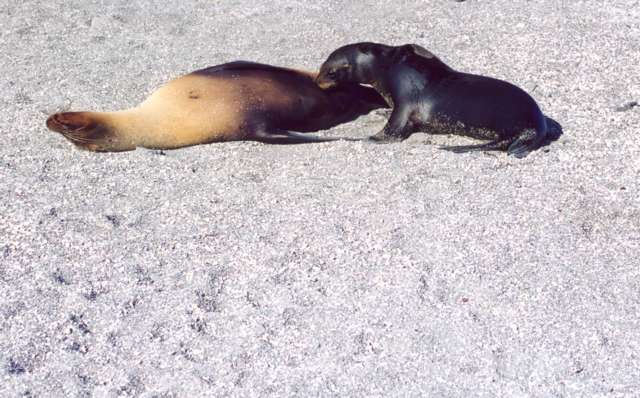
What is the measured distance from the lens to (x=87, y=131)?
4520mm

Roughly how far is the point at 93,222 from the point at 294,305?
1.08 m

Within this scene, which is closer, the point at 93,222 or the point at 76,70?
the point at 93,222

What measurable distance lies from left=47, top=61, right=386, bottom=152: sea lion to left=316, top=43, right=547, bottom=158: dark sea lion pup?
0.18m

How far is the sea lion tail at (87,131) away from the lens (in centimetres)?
452

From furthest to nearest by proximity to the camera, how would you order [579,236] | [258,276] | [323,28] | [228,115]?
[323,28] → [228,115] → [579,236] → [258,276]

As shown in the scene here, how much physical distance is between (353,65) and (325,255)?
183cm

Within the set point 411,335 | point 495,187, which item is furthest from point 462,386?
point 495,187

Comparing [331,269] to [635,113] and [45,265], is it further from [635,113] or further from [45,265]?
[635,113]

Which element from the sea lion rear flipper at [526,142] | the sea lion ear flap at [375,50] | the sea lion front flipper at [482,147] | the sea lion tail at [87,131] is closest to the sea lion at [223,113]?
the sea lion tail at [87,131]

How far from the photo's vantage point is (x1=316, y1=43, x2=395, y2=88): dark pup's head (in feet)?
16.7

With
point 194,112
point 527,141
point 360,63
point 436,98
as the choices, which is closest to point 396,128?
point 436,98

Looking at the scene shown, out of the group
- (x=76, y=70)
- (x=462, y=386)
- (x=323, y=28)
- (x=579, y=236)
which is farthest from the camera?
(x=323, y=28)

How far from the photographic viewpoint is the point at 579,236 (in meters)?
3.75

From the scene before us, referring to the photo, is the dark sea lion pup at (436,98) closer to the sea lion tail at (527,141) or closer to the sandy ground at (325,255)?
the sea lion tail at (527,141)
